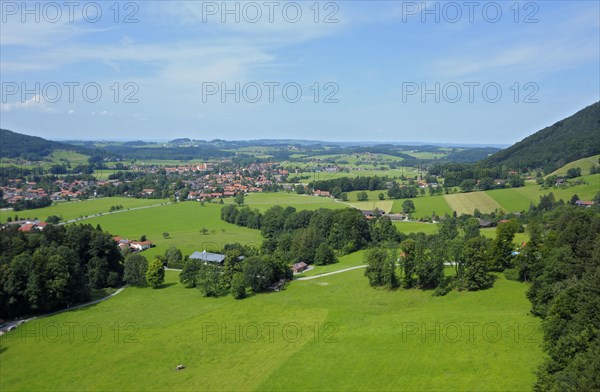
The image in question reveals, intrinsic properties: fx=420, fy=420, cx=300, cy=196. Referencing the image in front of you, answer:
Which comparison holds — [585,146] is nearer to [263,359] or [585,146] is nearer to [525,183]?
[525,183]

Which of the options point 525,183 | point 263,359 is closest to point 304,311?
point 263,359

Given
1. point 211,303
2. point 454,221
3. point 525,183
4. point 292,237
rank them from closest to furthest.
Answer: point 211,303 → point 292,237 → point 454,221 → point 525,183

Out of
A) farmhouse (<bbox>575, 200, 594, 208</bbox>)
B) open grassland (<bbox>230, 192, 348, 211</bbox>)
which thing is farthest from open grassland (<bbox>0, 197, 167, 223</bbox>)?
farmhouse (<bbox>575, 200, 594, 208</bbox>)

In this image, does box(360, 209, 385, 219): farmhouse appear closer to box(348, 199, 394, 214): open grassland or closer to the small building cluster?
box(348, 199, 394, 214): open grassland

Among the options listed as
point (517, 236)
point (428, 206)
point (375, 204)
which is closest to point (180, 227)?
point (375, 204)

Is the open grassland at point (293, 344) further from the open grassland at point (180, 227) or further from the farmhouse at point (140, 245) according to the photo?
the open grassland at point (180, 227)

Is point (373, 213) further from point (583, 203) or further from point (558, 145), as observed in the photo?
point (558, 145)
